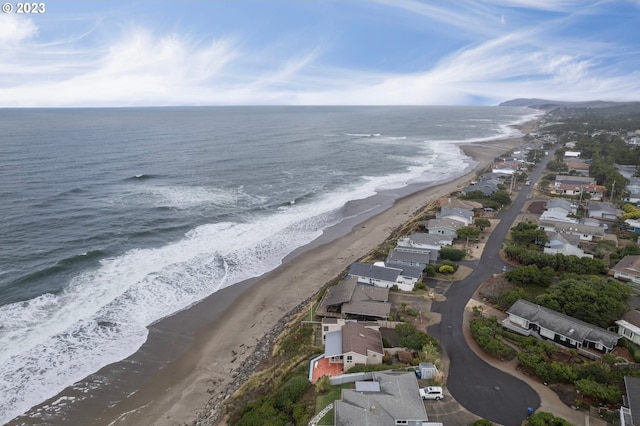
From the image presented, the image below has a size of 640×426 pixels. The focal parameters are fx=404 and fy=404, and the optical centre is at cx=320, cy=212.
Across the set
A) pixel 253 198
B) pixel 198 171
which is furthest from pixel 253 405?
pixel 198 171

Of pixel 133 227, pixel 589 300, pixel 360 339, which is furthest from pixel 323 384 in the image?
pixel 133 227

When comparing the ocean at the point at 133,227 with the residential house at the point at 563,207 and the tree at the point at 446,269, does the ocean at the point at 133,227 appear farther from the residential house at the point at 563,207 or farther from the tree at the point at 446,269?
the residential house at the point at 563,207

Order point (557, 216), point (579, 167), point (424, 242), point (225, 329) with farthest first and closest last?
point (579, 167)
point (557, 216)
point (424, 242)
point (225, 329)

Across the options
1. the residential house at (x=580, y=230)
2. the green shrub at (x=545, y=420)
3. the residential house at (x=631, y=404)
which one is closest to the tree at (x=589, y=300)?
the residential house at (x=631, y=404)

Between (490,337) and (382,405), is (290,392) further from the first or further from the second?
(490,337)

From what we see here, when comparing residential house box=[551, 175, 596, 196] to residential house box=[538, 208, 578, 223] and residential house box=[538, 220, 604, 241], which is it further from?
residential house box=[538, 220, 604, 241]

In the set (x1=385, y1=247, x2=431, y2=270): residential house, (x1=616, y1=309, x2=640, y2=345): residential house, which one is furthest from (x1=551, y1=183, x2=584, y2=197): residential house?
(x1=616, y1=309, x2=640, y2=345): residential house
